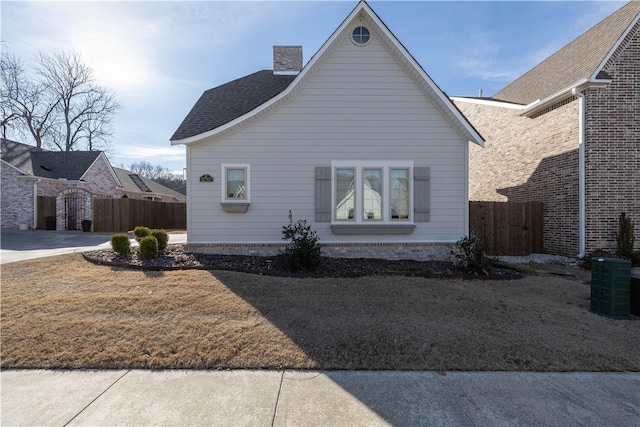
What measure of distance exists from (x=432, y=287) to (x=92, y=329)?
595cm

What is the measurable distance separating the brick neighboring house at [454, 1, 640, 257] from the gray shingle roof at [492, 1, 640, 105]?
0.04 metres

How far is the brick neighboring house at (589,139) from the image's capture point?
9.76 metres

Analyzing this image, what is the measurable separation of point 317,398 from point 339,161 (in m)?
6.79

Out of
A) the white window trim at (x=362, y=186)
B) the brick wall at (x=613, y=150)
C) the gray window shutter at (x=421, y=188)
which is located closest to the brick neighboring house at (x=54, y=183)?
the white window trim at (x=362, y=186)

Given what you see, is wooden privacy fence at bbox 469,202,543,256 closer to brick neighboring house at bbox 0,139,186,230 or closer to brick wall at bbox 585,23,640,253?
brick wall at bbox 585,23,640,253

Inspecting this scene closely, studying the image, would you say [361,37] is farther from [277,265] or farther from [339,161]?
[277,265]

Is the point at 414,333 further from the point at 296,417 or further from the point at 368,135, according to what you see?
the point at 368,135

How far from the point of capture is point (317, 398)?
2.95m

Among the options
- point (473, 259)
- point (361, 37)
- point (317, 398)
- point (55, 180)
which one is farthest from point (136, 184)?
point (317, 398)

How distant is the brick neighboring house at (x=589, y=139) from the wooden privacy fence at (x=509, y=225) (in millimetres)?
379

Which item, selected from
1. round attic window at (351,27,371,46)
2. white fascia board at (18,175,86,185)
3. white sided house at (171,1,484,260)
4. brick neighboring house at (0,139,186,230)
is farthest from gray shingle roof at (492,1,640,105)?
white fascia board at (18,175,86,185)

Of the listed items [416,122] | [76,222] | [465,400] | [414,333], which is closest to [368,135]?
[416,122]

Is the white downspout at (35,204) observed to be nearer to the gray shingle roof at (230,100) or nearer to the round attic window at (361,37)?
the gray shingle roof at (230,100)

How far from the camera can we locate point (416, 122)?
8.97 metres
